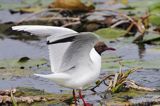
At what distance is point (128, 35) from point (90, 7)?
4.47ft

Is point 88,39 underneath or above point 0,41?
underneath

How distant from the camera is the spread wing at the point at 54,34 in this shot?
19.8 feet

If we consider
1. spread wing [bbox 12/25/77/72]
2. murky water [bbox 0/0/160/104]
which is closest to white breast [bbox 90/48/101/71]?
spread wing [bbox 12/25/77/72]

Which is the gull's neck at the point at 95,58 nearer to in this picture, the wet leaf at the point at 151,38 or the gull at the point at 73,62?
the gull at the point at 73,62

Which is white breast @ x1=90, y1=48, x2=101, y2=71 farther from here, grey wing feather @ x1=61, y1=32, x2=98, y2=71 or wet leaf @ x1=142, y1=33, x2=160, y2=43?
wet leaf @ x1=142, y1=33, x2=160, y2=43

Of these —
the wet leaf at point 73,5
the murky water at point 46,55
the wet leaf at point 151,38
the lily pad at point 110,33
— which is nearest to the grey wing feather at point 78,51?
the murky water at point 46,55

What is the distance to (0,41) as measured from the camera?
11.2 meters

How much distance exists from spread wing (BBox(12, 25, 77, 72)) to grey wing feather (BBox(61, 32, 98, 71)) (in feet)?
0.32

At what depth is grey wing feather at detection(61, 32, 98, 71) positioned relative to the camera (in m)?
6.15

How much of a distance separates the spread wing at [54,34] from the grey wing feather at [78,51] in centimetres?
10

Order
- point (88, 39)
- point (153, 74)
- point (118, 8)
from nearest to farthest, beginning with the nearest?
point (88, 39)
point (153, 74)
point (118, 8)

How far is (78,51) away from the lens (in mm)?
6449

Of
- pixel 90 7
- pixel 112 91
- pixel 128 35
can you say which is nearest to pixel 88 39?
pixel 112 91

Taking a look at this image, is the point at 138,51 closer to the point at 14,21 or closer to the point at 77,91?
the point at 77,91
